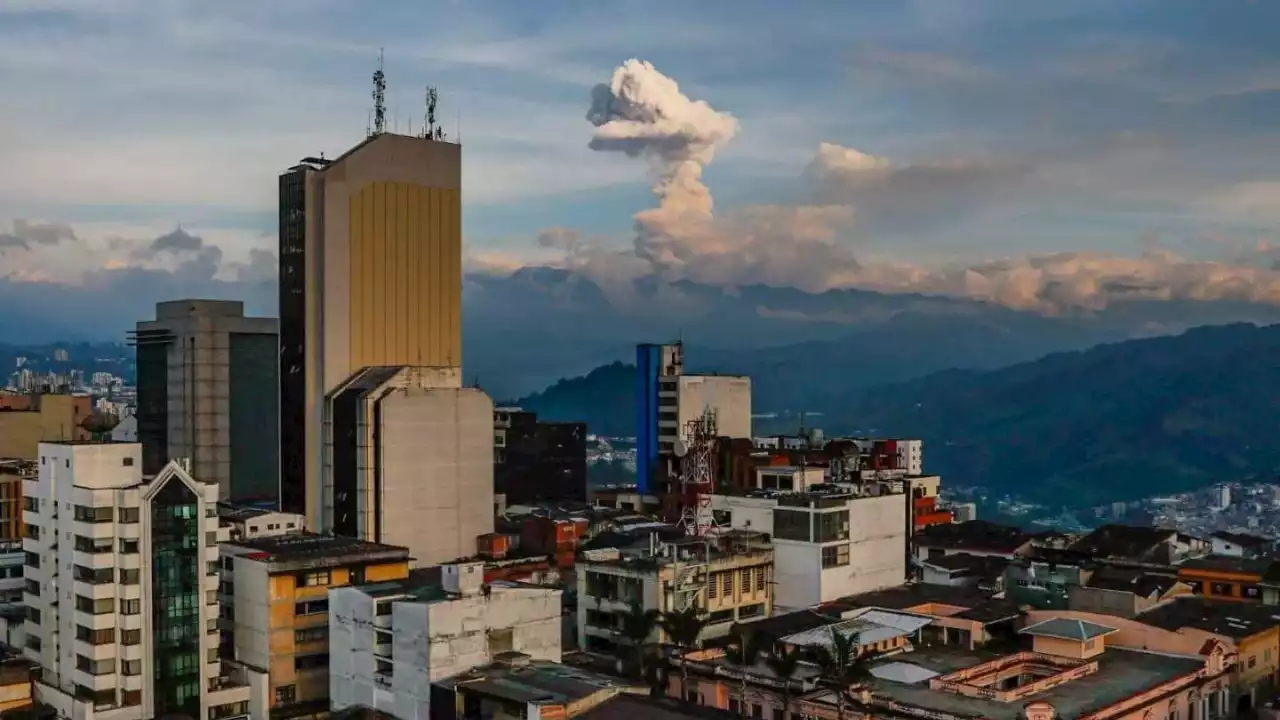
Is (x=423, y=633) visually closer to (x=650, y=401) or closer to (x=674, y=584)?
(x=674, y=584)

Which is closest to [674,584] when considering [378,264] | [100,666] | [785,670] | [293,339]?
[785,670]

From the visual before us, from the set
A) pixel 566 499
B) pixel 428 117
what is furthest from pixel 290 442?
pixel 566 499

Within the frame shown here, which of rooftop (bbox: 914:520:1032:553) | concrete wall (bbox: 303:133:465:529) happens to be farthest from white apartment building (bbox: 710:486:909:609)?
concrete wall (bbox: 303:133:465:529)

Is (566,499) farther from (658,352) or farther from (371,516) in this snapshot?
(371,516)

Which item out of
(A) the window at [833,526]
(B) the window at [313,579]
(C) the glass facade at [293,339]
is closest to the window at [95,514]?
(B) the window at [313,579]

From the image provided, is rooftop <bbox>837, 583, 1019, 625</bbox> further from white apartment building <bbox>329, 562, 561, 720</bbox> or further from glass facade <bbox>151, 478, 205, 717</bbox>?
glass facade <bbox>151, 478, 205, 717</bbox>
